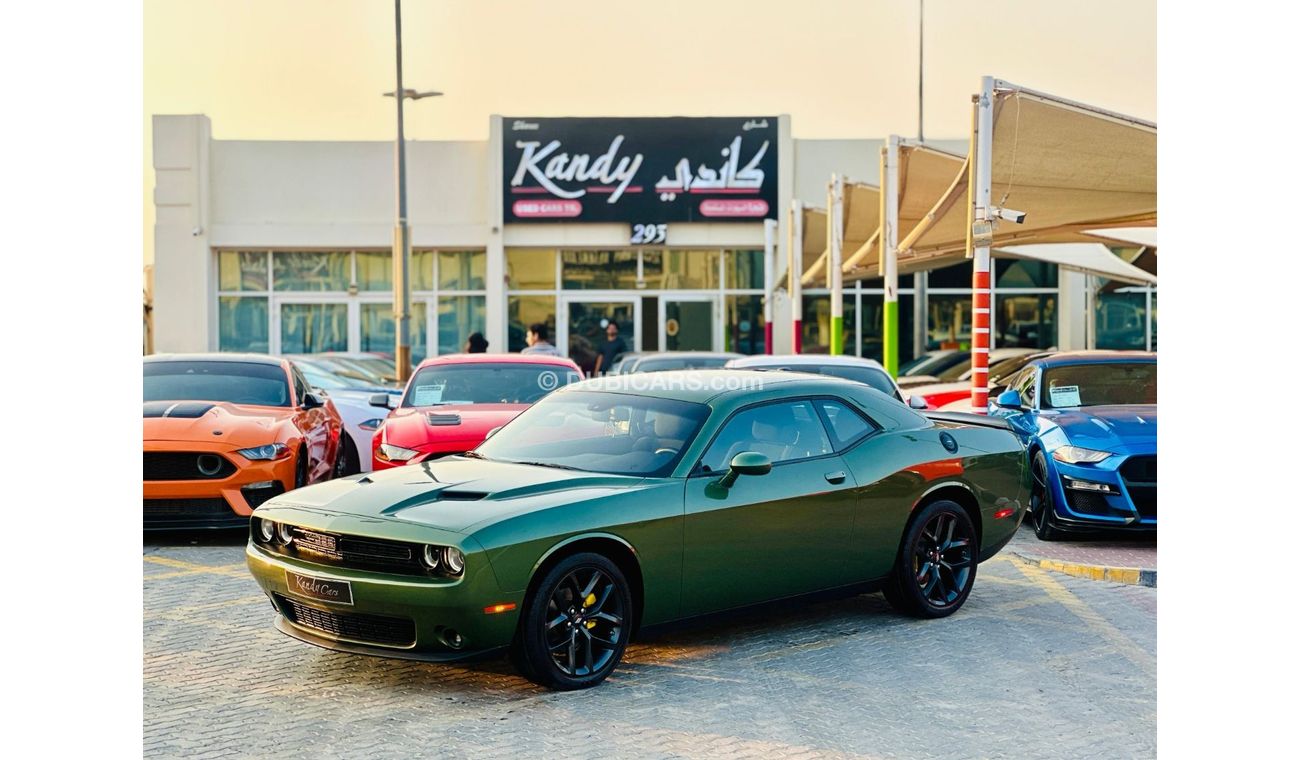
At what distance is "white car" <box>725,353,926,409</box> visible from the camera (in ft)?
41.5

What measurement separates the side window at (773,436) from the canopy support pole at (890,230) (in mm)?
10757

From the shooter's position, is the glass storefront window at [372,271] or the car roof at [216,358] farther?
the glass storefront window at [372,271]

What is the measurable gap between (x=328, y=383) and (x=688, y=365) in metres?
4.53

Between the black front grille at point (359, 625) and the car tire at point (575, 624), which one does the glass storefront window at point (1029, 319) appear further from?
the black front grille at point (359, 625)

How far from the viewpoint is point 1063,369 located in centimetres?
1219

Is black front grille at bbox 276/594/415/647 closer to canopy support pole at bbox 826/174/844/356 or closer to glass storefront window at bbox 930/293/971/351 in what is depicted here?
canopy support pole at bbox 826/174/844/356

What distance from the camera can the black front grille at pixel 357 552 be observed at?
607 centimetres

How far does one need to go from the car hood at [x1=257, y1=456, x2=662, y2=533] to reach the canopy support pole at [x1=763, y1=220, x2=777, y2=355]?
22311 mm

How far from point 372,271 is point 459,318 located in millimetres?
2376

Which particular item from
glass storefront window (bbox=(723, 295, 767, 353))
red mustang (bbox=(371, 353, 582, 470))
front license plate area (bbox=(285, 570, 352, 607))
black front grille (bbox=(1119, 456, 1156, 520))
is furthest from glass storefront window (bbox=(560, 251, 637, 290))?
front license plate area (bbox=(285, 570, 352, 607))

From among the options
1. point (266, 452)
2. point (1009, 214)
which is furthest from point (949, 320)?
point (266, 452)

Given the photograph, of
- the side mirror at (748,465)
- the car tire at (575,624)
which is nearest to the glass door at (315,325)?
the side mirror at (748,465)

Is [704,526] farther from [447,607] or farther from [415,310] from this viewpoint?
[415,310]
